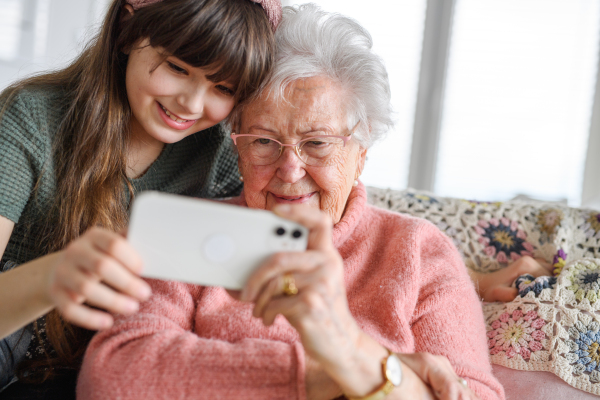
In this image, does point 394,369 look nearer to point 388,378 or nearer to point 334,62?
point 388,378

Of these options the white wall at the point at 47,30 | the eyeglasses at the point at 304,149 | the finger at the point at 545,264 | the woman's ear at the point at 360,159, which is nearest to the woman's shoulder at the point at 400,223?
the woman's ear at the point at 360,159

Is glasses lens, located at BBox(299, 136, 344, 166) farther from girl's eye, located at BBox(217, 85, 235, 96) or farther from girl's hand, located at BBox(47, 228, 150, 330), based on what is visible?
girl's hand, located at BBox(47, 228, 150, 330)

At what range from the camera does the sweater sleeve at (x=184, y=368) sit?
92 cm

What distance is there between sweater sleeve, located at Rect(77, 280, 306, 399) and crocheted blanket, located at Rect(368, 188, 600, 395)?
722 millimetres

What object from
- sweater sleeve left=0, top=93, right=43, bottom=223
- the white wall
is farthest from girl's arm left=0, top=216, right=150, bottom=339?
the white wall

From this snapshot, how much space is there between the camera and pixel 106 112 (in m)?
1.34

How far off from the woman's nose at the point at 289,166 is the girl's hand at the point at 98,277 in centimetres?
58

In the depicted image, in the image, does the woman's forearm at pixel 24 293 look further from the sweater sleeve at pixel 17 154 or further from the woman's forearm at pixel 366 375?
the woman's forearm at pixel 366 375

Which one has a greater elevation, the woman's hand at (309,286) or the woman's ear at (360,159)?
the woman's ear at (360,159)

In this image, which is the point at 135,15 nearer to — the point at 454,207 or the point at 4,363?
the point at 4,363

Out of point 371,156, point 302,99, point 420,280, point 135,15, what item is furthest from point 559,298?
point 371,156

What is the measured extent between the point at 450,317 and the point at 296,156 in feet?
1.77

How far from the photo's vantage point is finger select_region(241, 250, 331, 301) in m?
0.77

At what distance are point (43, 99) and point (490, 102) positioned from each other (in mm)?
Answer: 2904
